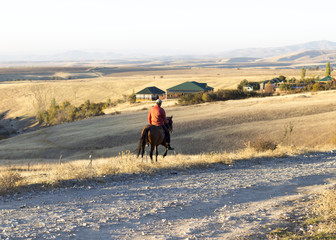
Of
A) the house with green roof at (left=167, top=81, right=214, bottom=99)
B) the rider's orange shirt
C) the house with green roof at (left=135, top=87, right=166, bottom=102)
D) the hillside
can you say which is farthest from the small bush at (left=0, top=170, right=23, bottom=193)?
the house with green roof at (left=135, top=87, right=166, bottom=102)

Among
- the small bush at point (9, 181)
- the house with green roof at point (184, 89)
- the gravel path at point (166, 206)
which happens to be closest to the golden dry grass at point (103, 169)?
the small bush at point (9, 181)

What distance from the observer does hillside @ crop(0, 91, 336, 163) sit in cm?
4097

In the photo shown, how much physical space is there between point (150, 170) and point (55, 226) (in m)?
6.32

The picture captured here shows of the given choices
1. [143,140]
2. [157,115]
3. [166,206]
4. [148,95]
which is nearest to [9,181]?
[166,206]

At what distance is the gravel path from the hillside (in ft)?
82.3

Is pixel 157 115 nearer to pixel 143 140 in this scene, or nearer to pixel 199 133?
pixel 143 140

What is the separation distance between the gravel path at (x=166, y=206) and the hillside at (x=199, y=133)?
2507cm

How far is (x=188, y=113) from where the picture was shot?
207ft

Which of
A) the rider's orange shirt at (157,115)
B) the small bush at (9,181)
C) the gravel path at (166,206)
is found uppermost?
the rider's orange shirt at (157,115)

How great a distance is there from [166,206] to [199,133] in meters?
35.8

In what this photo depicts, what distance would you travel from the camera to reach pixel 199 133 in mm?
46375

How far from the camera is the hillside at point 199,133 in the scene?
134 ft

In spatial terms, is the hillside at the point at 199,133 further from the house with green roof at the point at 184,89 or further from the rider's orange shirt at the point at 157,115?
Result: the house with green roof at the point at 184,89

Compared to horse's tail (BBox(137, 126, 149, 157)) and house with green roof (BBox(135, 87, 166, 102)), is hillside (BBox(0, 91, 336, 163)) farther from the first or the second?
house with green roof (BBox(135, 87, 166, 102))
